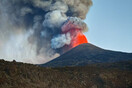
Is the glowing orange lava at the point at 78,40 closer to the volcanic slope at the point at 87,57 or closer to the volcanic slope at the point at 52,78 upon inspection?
the volcanic slope at the point at 87,57

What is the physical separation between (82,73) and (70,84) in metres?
7.41

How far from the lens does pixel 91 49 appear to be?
11719 centimetres

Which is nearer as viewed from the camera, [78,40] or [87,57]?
[87,57]

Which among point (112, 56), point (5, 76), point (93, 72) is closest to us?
point (5, 76)

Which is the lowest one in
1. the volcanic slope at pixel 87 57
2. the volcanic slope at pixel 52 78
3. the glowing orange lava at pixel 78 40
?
the volcanic slope at pixel 52 78

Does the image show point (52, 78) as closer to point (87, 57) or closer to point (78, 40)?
point (87, 57)

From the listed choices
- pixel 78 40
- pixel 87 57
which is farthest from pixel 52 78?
pixel 78 40

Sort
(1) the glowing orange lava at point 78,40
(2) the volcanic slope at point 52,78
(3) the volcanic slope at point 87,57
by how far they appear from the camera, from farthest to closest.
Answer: (1) the glowing orange lava at point 78,40
(3) the volcanic slope at point 87,57
(2) the volcanic slope at point 52,78

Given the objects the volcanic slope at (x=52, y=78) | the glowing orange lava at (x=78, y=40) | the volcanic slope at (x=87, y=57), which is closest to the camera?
the volcanic slope at (x=52, y=78)

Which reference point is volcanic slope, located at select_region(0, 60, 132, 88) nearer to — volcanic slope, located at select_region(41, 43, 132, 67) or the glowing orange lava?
volcanic slope, located at select_region(41, 43, 132, 67)

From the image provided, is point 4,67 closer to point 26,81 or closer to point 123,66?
point 26,81

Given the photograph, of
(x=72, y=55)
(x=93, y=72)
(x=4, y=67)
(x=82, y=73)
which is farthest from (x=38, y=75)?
(x=72, y=55)

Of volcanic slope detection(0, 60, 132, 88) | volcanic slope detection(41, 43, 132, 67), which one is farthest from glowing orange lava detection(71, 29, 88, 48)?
volcanic slope detection(0, 60, 132, 88)

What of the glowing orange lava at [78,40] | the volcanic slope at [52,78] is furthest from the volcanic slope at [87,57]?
the volcanic slope at [52,78]
